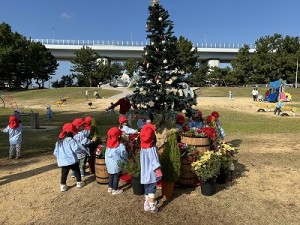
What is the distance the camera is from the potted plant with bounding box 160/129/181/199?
6.70 metres

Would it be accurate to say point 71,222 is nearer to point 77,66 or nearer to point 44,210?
point 44,210

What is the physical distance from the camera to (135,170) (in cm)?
692

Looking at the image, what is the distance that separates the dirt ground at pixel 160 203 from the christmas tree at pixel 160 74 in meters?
2.46

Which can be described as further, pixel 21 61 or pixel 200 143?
pixel 21 61

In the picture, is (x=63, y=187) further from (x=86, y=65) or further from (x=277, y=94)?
(x=86, y=65)

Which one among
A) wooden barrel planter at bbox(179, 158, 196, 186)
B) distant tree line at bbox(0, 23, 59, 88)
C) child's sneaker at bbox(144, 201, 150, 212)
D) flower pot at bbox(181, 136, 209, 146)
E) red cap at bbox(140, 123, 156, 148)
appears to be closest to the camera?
red cap at bbox(140, 123, 156, 148)

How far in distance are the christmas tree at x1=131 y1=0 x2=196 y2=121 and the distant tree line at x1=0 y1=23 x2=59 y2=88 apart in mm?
62987

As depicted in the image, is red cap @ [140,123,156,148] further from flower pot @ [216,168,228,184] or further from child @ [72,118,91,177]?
flower pot @ [216,168,228,184]

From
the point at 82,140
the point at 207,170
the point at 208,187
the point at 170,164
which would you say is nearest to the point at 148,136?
the point at 170,164

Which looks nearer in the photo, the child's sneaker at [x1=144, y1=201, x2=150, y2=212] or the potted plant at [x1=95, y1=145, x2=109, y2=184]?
the child's sneaker at [x1=144, y1=201, x2=150, y2=212]

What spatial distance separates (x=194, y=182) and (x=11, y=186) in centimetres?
472

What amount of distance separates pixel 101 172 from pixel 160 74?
3200 mm

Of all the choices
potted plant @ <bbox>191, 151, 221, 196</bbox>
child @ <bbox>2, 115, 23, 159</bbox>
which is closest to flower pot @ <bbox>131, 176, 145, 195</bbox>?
potted plant @ <bbox>191, 151, 221, 196</bbox>

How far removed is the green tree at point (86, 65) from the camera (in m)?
68.6
